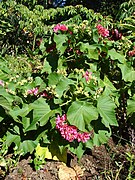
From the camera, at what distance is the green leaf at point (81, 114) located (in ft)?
7.22

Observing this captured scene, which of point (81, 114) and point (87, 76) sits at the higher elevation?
point (87, 76)

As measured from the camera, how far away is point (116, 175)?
2.29 meters

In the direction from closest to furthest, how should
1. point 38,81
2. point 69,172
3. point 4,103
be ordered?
1. point 4,103
2. point 69,172
3. point 38,81

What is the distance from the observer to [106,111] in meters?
2.33

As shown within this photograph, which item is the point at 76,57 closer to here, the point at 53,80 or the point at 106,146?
the point at 53,80

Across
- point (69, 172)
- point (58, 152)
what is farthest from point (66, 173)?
point (58, 152)

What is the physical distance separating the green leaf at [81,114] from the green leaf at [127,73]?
2.02 ft

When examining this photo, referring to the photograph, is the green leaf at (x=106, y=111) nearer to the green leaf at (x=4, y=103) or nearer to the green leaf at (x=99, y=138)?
the green leaf at (x=99, y=138)

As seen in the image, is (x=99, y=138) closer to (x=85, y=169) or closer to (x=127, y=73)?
(x=85, y=169)

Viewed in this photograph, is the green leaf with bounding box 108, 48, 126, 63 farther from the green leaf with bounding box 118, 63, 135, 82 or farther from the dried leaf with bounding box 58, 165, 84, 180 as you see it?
the dried leaf with bounding box 58, 165, 84, 180

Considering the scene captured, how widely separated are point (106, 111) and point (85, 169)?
502 mm

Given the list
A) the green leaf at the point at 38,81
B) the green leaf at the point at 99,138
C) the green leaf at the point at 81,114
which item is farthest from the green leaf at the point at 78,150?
the green leaf at the point at 38,81

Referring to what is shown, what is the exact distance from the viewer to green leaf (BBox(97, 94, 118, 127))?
7.59ft

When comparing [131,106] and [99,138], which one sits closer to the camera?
[99,138]
